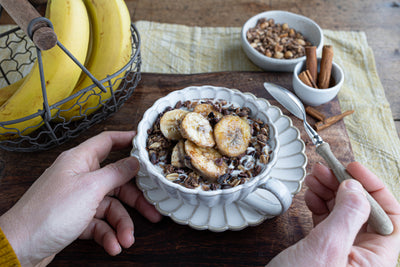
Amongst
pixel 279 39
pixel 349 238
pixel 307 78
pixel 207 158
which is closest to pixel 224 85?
pixel 307 78

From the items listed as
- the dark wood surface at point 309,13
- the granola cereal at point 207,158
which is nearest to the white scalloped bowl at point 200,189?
the granola cereal at point 207,158

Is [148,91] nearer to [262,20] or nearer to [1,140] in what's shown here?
[1,140]

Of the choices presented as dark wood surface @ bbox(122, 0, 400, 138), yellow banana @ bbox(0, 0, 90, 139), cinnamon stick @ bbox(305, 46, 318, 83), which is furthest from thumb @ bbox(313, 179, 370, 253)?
dark wood surface @ bbox(122, 0, 400, 138)

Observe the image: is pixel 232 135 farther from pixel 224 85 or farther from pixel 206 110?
pixel 224 85

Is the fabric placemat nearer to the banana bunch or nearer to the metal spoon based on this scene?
the metal spoon

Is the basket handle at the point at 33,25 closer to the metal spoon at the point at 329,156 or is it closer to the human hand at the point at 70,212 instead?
the human hand at the point at 70,212

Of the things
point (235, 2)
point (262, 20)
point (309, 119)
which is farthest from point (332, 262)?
point (235, 2)

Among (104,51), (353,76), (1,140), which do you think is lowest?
(353,76)
